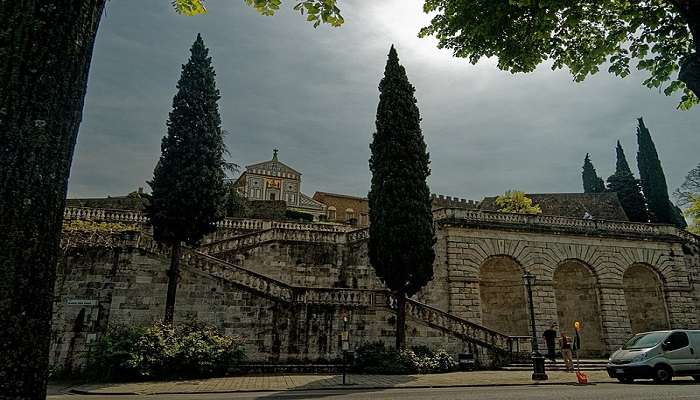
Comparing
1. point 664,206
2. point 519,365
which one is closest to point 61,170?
point 519,365

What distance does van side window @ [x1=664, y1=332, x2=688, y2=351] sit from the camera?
49.2 ft

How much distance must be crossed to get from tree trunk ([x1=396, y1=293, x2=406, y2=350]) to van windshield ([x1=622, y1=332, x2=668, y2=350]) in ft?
26.6

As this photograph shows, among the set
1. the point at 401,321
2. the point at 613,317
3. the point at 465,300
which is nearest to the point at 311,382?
the point at 401,321

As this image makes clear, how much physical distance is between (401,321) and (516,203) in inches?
1302

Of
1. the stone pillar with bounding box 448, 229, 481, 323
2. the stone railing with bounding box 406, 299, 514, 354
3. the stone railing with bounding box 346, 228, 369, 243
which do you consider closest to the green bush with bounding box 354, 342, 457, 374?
the stone railing with bounding box 406, 299, 514, 354

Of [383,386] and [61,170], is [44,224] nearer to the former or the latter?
[61,170]

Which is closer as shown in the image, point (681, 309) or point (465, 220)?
point (465, 220)

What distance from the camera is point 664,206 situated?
4581 centimetres

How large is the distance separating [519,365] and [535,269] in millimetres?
9568

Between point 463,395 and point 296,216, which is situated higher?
point 296,216

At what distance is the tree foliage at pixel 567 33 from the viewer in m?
6.27

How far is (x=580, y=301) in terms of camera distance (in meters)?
28.8

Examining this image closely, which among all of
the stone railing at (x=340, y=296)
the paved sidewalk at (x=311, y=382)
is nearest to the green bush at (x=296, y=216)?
the stone railing at (x=340, y=296)

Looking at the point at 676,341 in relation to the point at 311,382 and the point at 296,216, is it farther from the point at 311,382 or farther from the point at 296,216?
the point at 296,216
